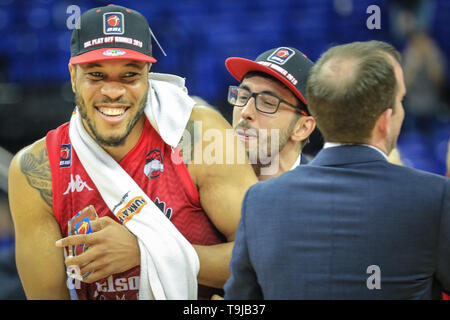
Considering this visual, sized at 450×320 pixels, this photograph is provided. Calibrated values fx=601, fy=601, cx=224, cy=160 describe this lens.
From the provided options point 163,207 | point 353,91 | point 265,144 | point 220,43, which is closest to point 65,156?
point 163,207

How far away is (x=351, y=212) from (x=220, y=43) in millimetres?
5321

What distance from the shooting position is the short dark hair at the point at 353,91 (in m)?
1.76

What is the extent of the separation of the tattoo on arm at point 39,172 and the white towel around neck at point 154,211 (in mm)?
147

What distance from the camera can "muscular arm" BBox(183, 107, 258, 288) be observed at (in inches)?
94.9

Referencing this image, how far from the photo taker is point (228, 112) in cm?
606

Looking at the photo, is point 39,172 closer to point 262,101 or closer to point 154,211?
point 154,211

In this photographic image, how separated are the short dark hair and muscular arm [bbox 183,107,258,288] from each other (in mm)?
669

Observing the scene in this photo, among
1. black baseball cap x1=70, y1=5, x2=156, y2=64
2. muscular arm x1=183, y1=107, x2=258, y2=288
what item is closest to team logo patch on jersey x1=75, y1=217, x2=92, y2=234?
muscular arm x1=183, y1=107, x2=258, y2=288

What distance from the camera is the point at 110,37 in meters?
2.36

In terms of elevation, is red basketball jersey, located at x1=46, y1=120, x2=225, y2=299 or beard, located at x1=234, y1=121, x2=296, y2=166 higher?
beard, located at x1=234, y1=121, x2=296, y2=166

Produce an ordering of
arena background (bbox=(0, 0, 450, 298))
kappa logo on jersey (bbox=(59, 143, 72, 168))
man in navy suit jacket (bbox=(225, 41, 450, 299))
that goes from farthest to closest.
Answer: arena background (bbox=(0, 0, 450, 298)) → kappa logo on jersey (bbox=(59, 143, 72, 168)) → man in navy suit jacket (bbox=(225, 41, 450, 299))

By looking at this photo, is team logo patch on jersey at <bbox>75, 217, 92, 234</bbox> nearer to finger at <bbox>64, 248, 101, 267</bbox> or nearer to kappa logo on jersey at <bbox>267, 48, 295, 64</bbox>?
finger at <bbox>64, 248, 101, 267</bbox>
